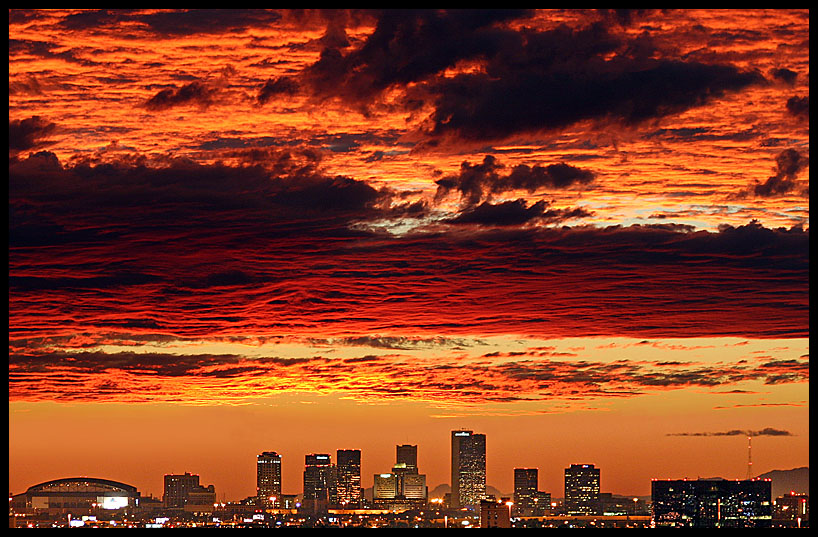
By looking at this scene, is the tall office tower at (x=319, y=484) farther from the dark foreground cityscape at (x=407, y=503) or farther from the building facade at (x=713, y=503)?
the building facade at (x=713, y=503)

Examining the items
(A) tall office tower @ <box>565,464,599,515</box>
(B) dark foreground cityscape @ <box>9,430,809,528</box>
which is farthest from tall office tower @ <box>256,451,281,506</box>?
(A) tall office tower @ <box>565,464,599,515</box>

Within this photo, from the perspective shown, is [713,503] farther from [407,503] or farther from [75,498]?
[75,498]

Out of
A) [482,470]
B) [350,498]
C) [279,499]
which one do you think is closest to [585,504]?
[482,470]

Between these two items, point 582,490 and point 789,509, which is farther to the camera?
point 582,490

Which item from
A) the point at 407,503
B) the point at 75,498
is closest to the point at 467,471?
the point at 407,503

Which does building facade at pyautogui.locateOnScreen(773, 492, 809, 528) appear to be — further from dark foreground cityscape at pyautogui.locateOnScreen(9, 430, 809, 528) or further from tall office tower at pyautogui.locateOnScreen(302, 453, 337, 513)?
tall office tower at pyautogui.locateOnScreen(302, 453, 337, 513)
